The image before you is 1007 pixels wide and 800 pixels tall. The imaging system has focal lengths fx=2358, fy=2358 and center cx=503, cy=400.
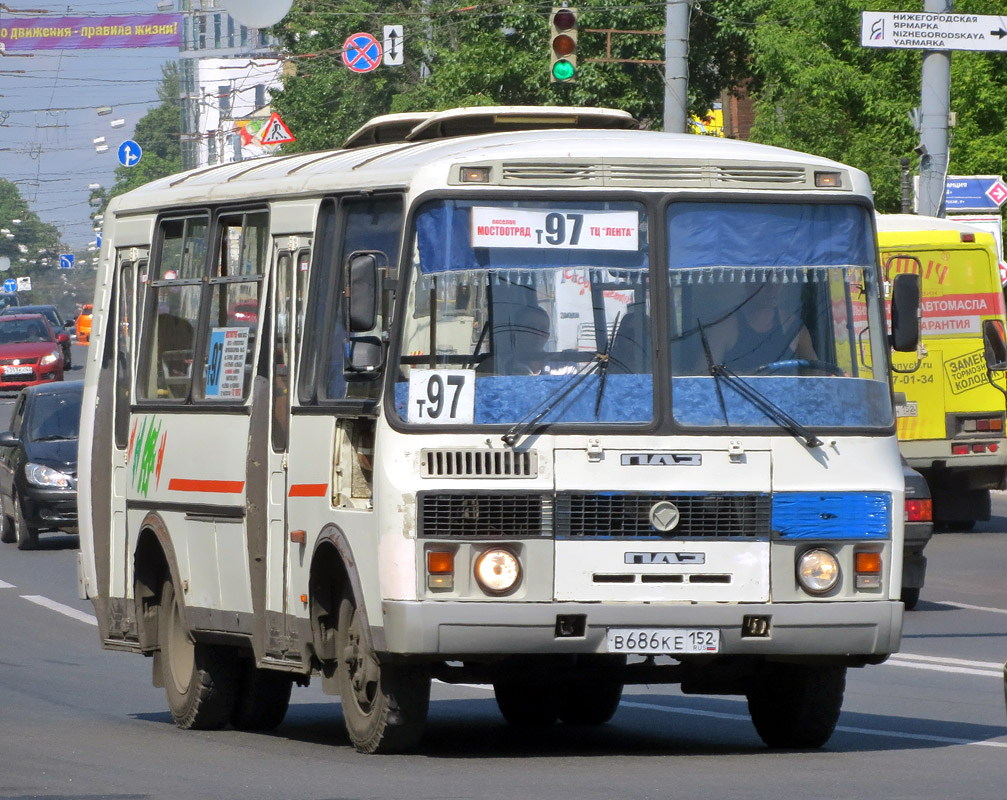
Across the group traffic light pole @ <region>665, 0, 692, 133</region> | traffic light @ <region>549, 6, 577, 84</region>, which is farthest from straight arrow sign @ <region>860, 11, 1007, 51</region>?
traffic light @ <region>549, 6, 577, 84</region>

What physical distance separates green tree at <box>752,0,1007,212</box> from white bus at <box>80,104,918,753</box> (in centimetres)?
2577

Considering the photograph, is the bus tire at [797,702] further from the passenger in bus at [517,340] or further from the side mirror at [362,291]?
the side mirror at [362,291]

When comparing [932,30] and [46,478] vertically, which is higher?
[932,30]

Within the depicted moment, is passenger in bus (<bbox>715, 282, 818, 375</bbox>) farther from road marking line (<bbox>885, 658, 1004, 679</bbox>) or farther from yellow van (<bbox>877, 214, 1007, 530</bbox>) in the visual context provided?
yellow van (<bbox>877, 214, 1007, 530</bbox>)

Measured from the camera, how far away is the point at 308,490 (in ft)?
33.2

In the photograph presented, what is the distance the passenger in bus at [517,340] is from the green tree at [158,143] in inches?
6015

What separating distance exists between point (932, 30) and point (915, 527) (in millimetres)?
8168

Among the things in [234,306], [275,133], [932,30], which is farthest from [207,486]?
[275,133]

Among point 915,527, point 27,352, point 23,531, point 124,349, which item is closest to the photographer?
point 124,349

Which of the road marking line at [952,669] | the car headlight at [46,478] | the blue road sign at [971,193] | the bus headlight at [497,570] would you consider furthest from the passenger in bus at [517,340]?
the blue road sign at [971,193]

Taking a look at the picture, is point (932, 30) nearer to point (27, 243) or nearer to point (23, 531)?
point (23, 531)

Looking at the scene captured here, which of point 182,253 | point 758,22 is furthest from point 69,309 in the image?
point 182,253

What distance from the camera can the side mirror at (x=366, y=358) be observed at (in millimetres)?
9398

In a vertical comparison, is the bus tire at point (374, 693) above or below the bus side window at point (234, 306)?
below
